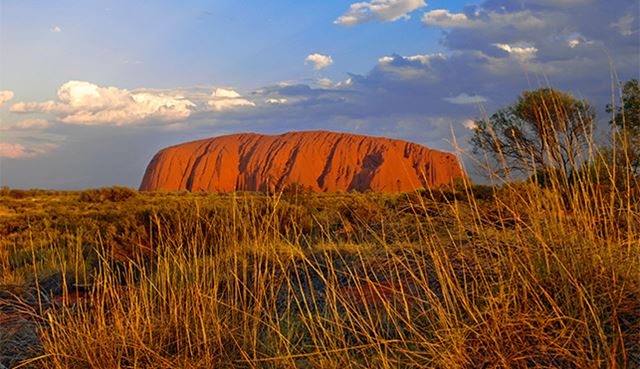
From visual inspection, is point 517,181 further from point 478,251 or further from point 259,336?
point 259,336

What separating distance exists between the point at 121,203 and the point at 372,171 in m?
24.7

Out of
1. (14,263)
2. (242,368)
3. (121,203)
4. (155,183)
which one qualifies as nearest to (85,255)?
(14,263)

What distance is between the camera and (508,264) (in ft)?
10.4

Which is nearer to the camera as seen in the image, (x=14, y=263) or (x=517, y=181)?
(x=517, y=181)

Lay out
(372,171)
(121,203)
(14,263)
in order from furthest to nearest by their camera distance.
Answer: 1. (372,171)
2. (121,203)
3. (14,263)

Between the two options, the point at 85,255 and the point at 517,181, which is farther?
the point at 85,255

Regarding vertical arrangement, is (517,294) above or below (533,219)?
below

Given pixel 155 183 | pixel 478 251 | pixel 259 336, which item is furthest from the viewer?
pixel 155 183

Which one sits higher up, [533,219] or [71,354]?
[533,219]

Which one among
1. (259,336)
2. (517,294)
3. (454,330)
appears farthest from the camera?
(259,336)

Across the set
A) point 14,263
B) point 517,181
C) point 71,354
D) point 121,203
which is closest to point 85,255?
point 14,263

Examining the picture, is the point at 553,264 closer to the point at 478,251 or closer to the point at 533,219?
the point at 533,219

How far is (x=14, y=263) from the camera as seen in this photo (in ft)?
27.9

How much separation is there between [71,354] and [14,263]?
6.10m
